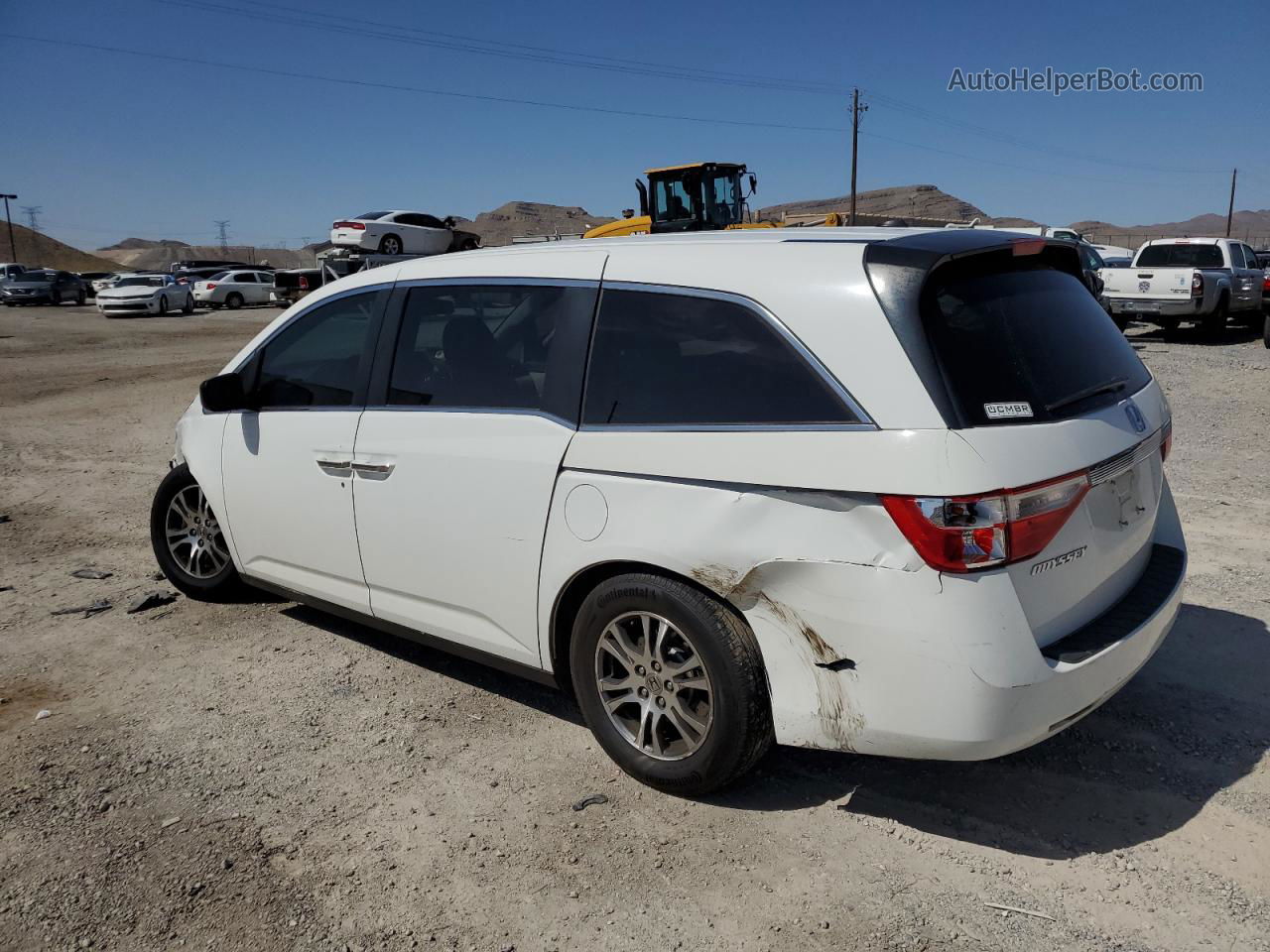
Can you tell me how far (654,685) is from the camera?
3.21m

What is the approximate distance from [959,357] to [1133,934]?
162cm

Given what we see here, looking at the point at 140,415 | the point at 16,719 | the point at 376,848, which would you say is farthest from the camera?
the point at 140,415

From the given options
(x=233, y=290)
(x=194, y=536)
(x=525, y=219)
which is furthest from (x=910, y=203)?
(x=194, y=536)

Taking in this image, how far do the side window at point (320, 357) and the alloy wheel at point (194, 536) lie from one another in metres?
0.92

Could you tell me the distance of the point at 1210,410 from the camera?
10.5m

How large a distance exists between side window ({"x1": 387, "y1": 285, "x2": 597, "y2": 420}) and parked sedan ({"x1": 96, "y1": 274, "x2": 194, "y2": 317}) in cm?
3417

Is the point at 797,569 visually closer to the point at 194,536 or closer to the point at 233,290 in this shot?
the point at 194,536

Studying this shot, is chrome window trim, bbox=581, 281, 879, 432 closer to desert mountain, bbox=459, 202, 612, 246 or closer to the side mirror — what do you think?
the side mirror

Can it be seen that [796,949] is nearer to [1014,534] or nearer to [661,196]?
[1014,534]

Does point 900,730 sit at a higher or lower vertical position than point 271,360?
lower

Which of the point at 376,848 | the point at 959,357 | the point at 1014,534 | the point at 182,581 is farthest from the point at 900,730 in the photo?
the point at 182,581

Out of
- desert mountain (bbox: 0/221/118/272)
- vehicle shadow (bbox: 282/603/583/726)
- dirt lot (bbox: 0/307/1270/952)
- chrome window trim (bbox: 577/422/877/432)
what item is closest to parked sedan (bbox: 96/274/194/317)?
dirt lot (bbox: 0/307/1270/952)

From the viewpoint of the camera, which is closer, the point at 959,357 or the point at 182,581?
the point at 959,357

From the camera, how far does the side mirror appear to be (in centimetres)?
452
